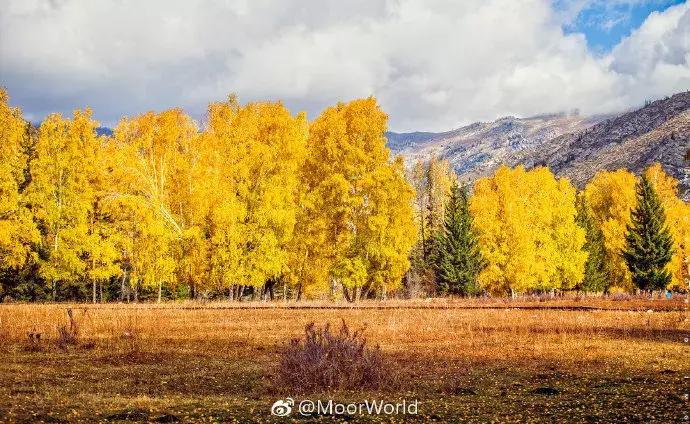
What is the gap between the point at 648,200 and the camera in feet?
189

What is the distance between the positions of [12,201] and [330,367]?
3400cm

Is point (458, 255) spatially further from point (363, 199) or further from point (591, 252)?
point (363, 199)

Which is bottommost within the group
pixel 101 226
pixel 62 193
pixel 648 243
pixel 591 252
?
pixel 591 252

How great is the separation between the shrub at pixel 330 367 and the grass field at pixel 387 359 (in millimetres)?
341

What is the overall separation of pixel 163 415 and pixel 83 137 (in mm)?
39048

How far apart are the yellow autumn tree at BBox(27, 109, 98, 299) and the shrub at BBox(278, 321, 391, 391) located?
33612mm

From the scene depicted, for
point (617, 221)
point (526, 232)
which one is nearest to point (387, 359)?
point (526, 232)

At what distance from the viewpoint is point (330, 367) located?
11812 mm

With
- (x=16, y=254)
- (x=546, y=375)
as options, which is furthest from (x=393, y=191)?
(x=16, y=254)

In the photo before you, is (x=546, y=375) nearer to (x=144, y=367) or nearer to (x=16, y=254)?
(x=144, y=367)

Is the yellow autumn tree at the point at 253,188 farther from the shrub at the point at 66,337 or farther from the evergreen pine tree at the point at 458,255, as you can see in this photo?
the evergreen pine tree at the point at 458,255

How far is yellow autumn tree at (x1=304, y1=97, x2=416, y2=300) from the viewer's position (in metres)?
36.2

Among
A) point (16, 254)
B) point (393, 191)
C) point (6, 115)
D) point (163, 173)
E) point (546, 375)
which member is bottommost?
point (546, 375)

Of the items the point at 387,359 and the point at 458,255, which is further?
the point at 458,255
